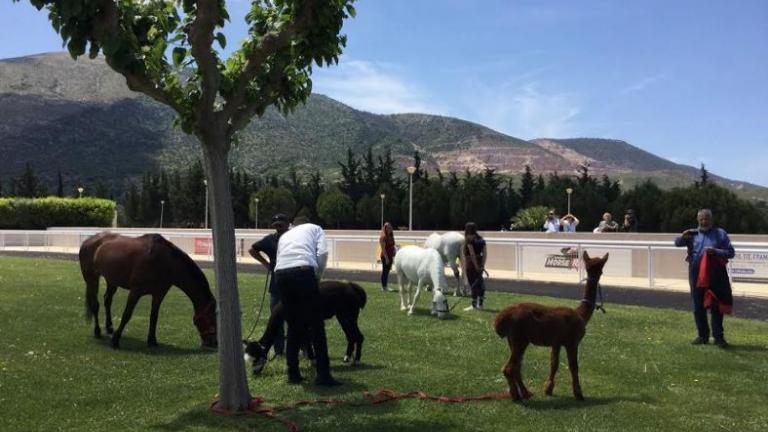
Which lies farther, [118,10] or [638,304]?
[638,304]

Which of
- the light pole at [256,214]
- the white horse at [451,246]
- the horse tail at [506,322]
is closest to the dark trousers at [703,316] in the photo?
the horse tail at [506,322]

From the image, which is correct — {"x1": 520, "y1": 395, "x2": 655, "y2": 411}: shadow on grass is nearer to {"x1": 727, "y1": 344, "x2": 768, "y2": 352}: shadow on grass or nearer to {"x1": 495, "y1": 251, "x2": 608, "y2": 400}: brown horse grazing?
{"x1": 495, "y1": 251, "x2": 608, "y2": 400}: brown horse grazing

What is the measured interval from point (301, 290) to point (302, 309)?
8.8 inches

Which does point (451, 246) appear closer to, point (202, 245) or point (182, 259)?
point (182, 259)

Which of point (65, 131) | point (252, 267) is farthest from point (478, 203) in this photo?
point (65, 131)

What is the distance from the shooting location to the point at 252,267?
2820cm

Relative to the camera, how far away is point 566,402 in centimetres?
745

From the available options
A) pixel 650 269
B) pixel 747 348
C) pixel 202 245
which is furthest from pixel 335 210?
pixel 747 348

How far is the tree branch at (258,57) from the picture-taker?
6918 mm

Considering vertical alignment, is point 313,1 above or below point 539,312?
above

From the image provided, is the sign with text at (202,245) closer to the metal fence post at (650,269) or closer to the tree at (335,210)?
the metal fence post at (650,269)

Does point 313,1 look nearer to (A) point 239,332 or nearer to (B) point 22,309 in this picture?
(A) point 239,332

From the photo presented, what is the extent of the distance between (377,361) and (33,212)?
49.5m

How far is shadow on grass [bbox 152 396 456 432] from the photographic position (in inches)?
259
